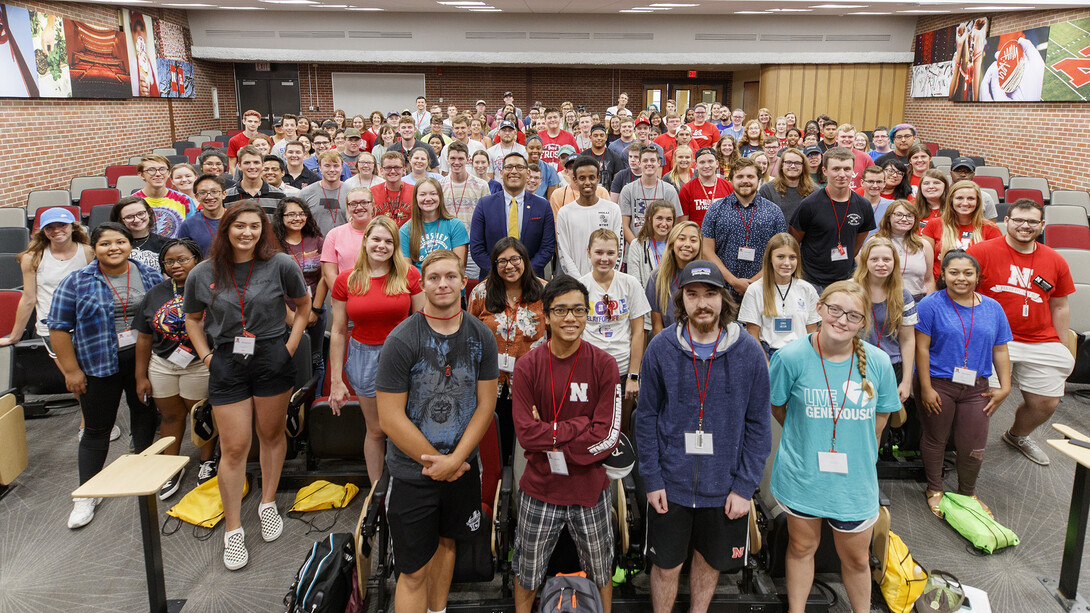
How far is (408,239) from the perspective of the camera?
3951 millimetres

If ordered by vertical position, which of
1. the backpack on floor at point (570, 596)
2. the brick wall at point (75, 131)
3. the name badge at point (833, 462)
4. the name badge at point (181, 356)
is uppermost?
the brick wall at point (75, 131)

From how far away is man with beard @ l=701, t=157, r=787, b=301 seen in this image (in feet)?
12.9

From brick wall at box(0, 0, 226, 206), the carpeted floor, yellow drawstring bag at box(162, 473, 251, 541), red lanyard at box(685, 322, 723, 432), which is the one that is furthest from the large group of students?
brick wall at box(0, 0, 226, 206)

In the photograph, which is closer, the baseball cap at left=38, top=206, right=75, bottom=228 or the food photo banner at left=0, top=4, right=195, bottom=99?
the baseball cap at left=38, top=206, right=75, bottom=228

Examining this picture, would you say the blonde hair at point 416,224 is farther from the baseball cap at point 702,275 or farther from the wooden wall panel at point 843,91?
the wooden wall panel at point 843,91

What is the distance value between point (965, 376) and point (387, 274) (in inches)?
116

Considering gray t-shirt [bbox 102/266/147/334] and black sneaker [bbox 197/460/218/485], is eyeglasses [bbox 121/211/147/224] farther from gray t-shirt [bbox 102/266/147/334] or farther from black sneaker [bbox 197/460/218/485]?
black sneaker [bbox 197/460/218/485]

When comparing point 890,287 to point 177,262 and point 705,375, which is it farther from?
point 177,262

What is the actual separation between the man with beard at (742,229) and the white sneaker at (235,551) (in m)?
2.94

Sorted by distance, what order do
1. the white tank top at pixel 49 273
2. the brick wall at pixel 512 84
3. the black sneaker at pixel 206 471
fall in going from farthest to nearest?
the brick wall at pixel 512 84 → the white tank top at pixel 49 273 → the black sneaker at pixel 206 471

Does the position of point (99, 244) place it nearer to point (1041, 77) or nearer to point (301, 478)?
point (301, 478)

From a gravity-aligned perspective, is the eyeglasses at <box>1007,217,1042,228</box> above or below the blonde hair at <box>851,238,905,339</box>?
above

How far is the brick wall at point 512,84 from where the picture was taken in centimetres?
1472

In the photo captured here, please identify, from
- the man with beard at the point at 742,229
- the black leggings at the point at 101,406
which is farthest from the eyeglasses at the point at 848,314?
the black leggings at the point at 101,406
